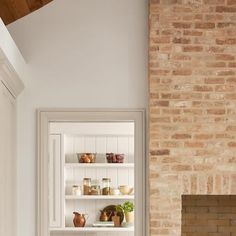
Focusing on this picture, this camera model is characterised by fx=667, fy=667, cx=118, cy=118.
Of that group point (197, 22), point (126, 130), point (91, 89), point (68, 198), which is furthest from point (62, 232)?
point (197, 22)

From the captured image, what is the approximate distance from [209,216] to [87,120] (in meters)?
1.91

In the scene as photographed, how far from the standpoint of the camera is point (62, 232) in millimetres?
7738

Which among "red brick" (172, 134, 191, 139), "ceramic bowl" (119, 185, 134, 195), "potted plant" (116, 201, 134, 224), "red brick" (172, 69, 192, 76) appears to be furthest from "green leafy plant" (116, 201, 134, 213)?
"red brick" (172, 69, 192, 76)

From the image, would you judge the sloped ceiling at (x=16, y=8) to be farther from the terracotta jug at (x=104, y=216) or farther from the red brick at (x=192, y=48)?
the terracotta jug at (x=104, y=216)

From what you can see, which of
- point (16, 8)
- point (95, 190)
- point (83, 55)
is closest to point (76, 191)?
point (95, 190)

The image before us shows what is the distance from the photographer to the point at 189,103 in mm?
5086

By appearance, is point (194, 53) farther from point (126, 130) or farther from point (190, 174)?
point (126, 130)

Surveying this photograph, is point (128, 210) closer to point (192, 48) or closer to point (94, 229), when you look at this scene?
point (94, 229)

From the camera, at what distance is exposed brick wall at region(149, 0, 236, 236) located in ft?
16.5

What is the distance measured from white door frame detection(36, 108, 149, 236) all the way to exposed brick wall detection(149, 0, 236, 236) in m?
0.15

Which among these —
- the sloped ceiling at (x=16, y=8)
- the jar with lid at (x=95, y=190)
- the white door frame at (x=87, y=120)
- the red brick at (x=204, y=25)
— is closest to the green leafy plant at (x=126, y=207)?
the jar with lid at (x=95, y=190)

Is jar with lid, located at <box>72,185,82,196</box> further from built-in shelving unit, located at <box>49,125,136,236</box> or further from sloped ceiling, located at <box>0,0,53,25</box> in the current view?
sloped ceiling, located at <box>0,0,53,25</box>

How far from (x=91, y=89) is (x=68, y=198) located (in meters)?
2.60

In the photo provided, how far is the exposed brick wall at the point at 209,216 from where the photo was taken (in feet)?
21.0
